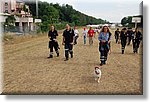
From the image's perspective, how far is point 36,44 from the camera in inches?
193

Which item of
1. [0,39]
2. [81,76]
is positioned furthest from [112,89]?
[0,39]

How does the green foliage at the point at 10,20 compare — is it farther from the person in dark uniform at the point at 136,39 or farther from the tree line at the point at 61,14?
the person in dark uniform at the point at 136,39

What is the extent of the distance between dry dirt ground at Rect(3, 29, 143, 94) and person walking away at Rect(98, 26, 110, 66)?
0.22ft

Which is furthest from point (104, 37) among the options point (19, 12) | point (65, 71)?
point (19, 12)

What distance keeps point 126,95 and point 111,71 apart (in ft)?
2.13

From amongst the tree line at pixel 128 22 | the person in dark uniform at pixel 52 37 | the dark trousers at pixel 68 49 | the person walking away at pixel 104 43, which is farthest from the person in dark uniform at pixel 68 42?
the tree line at pixel 128 22

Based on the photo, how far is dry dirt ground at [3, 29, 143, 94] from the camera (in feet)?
13.8

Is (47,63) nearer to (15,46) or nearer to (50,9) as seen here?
(15,46)

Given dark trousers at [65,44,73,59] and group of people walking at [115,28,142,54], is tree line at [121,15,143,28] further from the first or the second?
dark trousers at [65,44,73,59]

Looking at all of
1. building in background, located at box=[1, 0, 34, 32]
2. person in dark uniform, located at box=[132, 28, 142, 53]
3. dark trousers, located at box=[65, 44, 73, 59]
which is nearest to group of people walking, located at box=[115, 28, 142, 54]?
person in dark uniform, located at box=[132, 28, 142, 53]

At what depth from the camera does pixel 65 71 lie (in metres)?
4.78

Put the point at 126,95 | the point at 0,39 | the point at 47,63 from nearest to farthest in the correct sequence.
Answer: the point at 126,95 < the point at 0,39 < the point at 47,63

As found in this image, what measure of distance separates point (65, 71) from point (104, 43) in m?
0.63

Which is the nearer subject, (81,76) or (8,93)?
(8,93)
